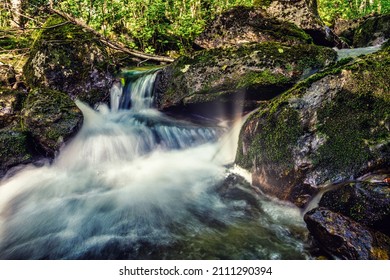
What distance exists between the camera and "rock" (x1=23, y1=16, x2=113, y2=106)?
7133 mm

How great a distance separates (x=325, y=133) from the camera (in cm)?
390

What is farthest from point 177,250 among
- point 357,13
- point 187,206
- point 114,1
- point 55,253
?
point 357,13

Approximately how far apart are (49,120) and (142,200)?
9.05ft

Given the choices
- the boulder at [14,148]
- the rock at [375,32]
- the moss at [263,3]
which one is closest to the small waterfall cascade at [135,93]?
the boulder at [14,148]

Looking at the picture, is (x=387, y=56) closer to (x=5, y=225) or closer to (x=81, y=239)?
(x=81, y=239)

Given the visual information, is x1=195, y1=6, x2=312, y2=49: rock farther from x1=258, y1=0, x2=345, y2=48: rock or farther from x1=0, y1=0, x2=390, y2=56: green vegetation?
x1=0, y1=0, x2=390, y2=56: green vegetation

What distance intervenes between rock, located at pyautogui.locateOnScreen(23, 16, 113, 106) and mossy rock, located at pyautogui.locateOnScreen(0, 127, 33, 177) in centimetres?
189

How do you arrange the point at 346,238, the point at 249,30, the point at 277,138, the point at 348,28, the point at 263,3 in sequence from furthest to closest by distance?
1. the point at 348,28
2. the point at 263,3
3. the point at 249,30
4. the point at 277,138
5. the point at 346,238

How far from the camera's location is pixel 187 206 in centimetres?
439

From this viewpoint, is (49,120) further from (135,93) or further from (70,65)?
(135,93)

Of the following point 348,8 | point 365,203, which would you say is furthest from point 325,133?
point 348,8

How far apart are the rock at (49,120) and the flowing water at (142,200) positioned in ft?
0.80

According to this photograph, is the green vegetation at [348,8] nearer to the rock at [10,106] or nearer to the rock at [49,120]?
the rock at [49,120]

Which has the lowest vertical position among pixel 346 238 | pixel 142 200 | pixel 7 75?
pixel 142 200
